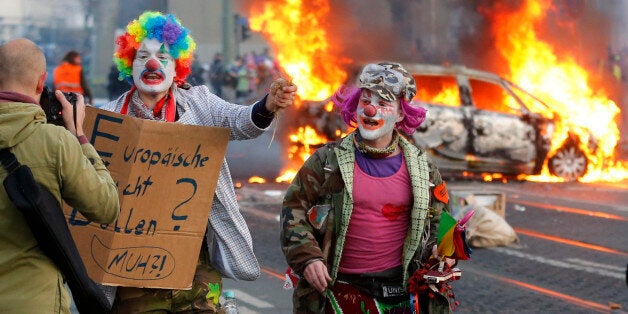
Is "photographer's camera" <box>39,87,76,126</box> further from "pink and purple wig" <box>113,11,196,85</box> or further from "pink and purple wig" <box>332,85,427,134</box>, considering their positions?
"pink and purple wig" <box>332,85,427,134</box>

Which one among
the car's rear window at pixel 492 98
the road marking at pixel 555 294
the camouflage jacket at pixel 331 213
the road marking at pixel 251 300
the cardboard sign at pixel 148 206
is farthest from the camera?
the car's rear window at pixel 492 98

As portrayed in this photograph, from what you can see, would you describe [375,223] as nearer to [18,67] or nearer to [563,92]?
[18,67]

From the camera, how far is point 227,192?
5004 millimetres

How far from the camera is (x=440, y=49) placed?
79.1 ft

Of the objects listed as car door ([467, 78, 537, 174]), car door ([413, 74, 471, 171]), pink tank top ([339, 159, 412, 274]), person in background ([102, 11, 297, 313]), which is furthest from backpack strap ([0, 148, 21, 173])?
car door ([467, 78, 537, 174])

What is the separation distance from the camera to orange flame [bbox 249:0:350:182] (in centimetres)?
1530

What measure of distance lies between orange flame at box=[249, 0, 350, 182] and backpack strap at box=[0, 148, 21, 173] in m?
9.70

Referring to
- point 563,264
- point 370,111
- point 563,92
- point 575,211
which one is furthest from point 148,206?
point 563,92

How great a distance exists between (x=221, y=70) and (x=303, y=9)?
19.0 m

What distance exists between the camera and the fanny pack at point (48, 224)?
11.3ft

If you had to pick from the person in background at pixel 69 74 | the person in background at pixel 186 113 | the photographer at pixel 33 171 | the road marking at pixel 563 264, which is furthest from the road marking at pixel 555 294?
the person in background at pixel 69 74

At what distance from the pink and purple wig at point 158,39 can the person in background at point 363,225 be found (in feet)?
2.61

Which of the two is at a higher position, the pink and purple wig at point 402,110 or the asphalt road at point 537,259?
the pink and purple wig at point 402,110

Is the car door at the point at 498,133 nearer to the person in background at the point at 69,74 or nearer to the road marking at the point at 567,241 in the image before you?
the road marking at the point at 567,241
